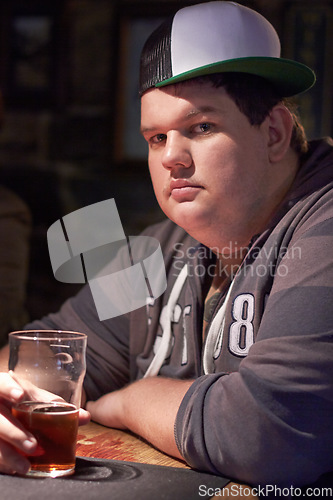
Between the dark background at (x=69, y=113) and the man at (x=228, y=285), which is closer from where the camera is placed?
the man at (x=228, y=285)

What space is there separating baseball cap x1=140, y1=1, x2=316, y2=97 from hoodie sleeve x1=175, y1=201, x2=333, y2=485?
48 centimetres

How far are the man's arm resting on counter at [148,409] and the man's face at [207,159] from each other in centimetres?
34

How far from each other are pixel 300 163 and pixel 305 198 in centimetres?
20

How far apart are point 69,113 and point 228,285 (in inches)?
72.3

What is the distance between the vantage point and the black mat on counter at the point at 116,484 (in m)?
0.78

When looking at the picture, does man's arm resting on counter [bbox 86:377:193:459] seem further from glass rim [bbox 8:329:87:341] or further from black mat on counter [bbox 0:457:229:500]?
glass rim [bbox 8:329:87:341]

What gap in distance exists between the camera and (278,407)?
Answer: 886mm

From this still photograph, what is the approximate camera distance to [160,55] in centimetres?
126

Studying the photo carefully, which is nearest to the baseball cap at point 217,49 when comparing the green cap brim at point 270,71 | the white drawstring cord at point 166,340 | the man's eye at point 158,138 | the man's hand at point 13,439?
the green cap brim at point 270,71

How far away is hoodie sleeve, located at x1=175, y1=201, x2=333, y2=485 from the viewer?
2.90 ft

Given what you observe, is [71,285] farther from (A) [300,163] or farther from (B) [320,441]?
(B) [320,441]

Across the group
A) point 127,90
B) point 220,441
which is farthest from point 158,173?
point 127,90

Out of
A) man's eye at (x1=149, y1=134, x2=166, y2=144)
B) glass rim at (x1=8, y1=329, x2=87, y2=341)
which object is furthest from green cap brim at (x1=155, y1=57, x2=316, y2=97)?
glass rim at (x1=8, y1=329, x2=87, y2=341)

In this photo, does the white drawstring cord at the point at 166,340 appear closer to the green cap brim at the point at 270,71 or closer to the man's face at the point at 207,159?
the man's face at the point at 207,159
